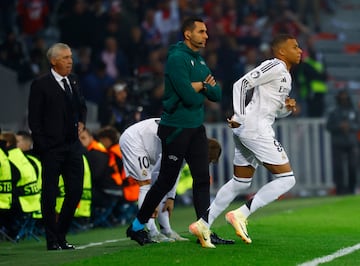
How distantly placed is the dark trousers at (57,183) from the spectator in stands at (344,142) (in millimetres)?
11953

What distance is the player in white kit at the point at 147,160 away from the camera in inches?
563

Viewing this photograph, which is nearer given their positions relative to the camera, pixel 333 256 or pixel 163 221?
pixel 333 256

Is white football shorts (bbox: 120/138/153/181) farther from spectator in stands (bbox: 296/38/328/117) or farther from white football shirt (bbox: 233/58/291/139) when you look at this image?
spectator in stands (bbox: 296/38/328/117)

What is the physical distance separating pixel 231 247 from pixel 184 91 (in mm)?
1563

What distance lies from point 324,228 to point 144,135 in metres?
2.80

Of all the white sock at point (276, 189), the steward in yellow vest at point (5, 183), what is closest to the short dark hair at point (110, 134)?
the steward in yellow vest at point (5, 183)

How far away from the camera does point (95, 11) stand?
1043 inches

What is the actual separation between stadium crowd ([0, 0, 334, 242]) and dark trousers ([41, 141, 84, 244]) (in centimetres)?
456

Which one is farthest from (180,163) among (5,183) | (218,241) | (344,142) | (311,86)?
(311,86)

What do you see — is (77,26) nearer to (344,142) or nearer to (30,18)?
(30,18)

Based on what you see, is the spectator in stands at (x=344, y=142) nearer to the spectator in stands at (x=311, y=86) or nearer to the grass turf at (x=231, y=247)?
the spectator in stands at (x=311, y=86)

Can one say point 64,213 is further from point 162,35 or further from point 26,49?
point 162,35

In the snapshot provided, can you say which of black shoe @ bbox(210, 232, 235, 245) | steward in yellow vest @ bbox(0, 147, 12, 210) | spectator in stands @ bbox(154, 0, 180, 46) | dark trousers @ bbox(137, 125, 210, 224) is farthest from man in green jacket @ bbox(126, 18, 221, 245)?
spectator in stands @ bbox(154, 0, 180, 46)

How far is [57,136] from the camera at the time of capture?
546 inches
